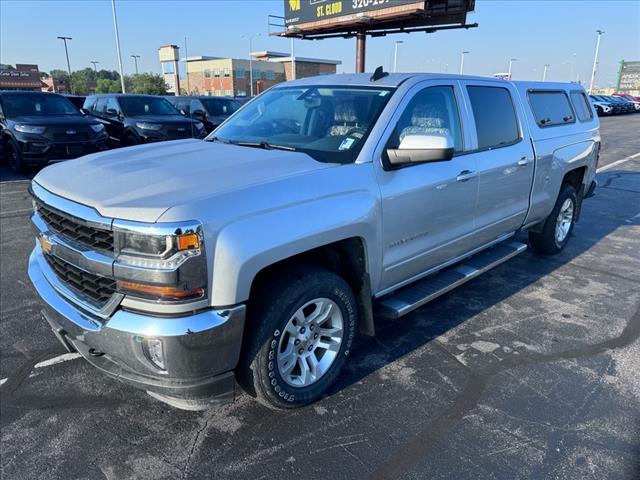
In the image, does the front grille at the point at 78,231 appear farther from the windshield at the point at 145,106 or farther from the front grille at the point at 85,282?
the windshield at the point at 145,106

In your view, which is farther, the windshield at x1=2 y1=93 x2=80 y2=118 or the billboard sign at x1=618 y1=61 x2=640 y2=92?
the billboard sign at x1=618 y1=61 x2=640 y2=92

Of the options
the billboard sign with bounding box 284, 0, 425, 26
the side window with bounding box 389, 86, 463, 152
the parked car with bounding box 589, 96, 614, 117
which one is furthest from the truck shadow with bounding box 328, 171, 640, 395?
the parked car with bounding box 589, 96, 614, 117

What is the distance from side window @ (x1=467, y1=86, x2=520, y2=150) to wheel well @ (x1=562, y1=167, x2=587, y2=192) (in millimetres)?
1676

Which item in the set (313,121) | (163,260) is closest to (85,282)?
(163,260)

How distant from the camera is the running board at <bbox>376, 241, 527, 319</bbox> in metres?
3.38

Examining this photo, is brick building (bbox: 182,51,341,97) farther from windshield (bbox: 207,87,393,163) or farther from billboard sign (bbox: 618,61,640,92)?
windshield (bbox: 207,87,393,163)

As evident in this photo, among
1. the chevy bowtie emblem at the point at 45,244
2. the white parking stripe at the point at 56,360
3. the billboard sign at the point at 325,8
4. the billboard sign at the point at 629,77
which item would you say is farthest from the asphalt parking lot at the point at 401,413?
the billboard sign at the point at 629,77

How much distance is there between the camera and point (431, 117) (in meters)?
3.66

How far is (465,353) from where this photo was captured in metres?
3.65

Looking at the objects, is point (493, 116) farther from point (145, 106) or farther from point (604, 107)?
point (604, 107)

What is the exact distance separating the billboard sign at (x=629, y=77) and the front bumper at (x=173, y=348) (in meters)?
81.7

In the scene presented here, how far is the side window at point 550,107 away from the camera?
5133mm

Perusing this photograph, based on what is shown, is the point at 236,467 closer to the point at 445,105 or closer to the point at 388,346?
the point at 388,346

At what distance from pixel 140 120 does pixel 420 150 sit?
34.4ft
